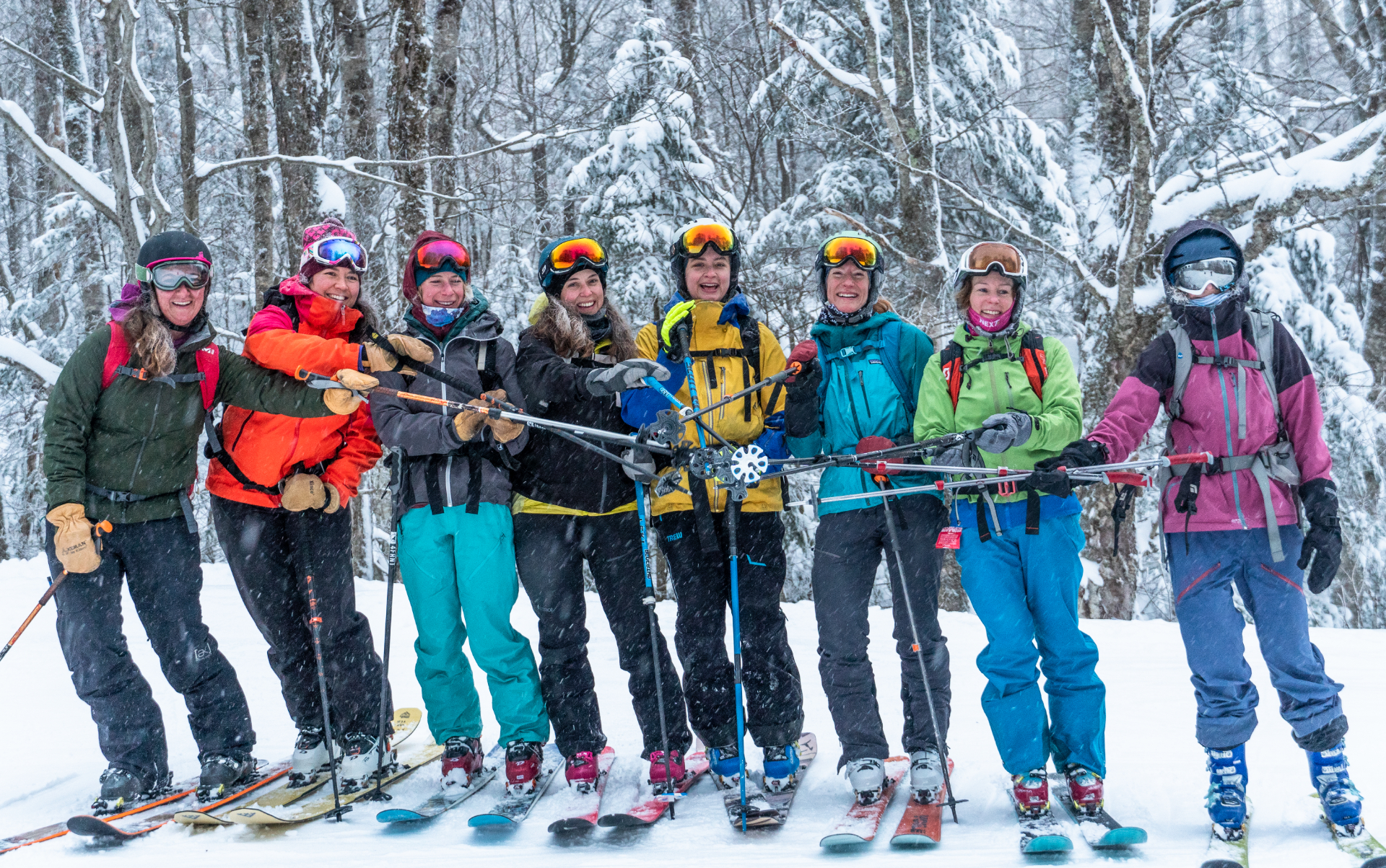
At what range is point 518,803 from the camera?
396 centimetres

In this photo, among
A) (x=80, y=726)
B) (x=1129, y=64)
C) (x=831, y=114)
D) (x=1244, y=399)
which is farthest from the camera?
(x=831, y=114)

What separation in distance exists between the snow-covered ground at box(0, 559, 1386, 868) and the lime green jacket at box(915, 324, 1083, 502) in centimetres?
135

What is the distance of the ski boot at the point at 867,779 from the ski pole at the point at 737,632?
439mm

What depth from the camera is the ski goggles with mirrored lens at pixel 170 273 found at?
163 inches

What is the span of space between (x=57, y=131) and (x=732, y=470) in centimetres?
1568

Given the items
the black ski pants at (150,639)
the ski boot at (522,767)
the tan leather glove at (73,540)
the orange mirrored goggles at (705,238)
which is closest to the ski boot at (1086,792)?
the ski boot at (522,767)

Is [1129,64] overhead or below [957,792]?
overhead

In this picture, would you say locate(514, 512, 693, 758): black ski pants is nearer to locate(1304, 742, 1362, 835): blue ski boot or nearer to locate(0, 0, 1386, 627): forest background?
locate(1304, 742, 1362, 835): blue ski boot

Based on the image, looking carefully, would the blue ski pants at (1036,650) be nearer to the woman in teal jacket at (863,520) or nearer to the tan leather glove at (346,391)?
the woman in teal jacket at (863,520)

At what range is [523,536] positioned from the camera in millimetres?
4199

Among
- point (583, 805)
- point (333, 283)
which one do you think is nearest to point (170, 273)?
point (333, 283)

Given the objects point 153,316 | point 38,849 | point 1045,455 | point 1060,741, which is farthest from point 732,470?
point 38,849

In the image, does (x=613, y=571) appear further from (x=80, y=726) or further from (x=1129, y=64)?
(x=1129, y=64)

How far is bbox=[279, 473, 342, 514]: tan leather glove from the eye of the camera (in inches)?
168
